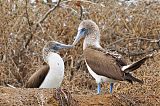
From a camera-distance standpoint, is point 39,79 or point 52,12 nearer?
point 39,79

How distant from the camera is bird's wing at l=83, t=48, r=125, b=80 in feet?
22.5

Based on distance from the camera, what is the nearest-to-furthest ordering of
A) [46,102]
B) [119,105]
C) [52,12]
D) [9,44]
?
[46,102], [119,105], [9,44], [52,12]

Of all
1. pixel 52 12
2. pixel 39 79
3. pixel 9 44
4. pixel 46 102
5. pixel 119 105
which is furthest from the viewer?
pixel 52 12

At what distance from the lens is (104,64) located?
706 centimetres

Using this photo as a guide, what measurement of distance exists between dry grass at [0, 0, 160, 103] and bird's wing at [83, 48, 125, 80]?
2220 millimetres

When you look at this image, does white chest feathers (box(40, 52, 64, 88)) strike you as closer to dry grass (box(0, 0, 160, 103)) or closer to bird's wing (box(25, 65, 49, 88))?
bird's wing (box(25, 65, 49, 88))

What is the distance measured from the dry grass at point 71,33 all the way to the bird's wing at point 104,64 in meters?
2.22

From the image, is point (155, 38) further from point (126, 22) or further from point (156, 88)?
point (156, 88)

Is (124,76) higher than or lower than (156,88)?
higher

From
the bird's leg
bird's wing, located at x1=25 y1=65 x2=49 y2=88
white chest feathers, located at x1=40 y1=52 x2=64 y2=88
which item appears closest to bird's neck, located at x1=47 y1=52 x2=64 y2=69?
white chest feathers, located at x1=40 y1=52 x2=64 y2=88

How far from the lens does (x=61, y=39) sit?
1123cm

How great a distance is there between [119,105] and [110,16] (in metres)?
4.96

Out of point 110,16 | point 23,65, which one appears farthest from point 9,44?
point 110,16

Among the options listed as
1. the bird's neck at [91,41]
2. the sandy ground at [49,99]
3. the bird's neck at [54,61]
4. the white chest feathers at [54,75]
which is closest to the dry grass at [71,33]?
the bird's neck at [54,61]
